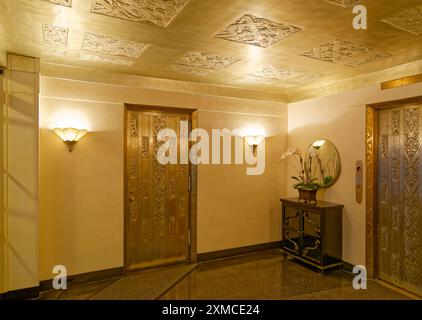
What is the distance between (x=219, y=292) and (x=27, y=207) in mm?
2292

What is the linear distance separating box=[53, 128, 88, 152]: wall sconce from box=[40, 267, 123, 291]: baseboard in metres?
1.55

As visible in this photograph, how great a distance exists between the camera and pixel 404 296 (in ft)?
10.1

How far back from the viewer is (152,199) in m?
3.87

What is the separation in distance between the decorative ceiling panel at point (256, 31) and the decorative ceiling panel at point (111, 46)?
2.76ft

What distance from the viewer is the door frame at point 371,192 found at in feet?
11.5

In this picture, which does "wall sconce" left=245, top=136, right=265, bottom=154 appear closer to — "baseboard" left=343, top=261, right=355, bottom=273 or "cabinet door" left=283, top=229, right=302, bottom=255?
"cabinet door" left=283, top=229, right=302, bottom=255

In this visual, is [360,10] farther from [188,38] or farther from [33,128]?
[33,128]

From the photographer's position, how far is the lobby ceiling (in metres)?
1.98

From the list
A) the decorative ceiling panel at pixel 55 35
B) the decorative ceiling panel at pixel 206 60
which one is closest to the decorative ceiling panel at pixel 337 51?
the decorative ceiling panel at pixel 206 60

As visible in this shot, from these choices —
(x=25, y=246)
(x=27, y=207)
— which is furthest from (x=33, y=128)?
(x=25, y=246)

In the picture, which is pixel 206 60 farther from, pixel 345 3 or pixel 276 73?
pixel 345 3

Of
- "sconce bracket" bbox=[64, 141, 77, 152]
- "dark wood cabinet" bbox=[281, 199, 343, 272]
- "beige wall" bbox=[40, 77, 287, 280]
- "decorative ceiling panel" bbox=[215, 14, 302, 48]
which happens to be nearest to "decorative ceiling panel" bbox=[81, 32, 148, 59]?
"beige wall" bbox=[40, 77, 287, 280]

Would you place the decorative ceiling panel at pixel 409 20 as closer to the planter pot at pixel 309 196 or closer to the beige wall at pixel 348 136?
the beige wall at pixel 348 136

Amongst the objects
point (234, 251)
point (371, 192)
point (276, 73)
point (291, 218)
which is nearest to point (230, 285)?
point (234, 251)
